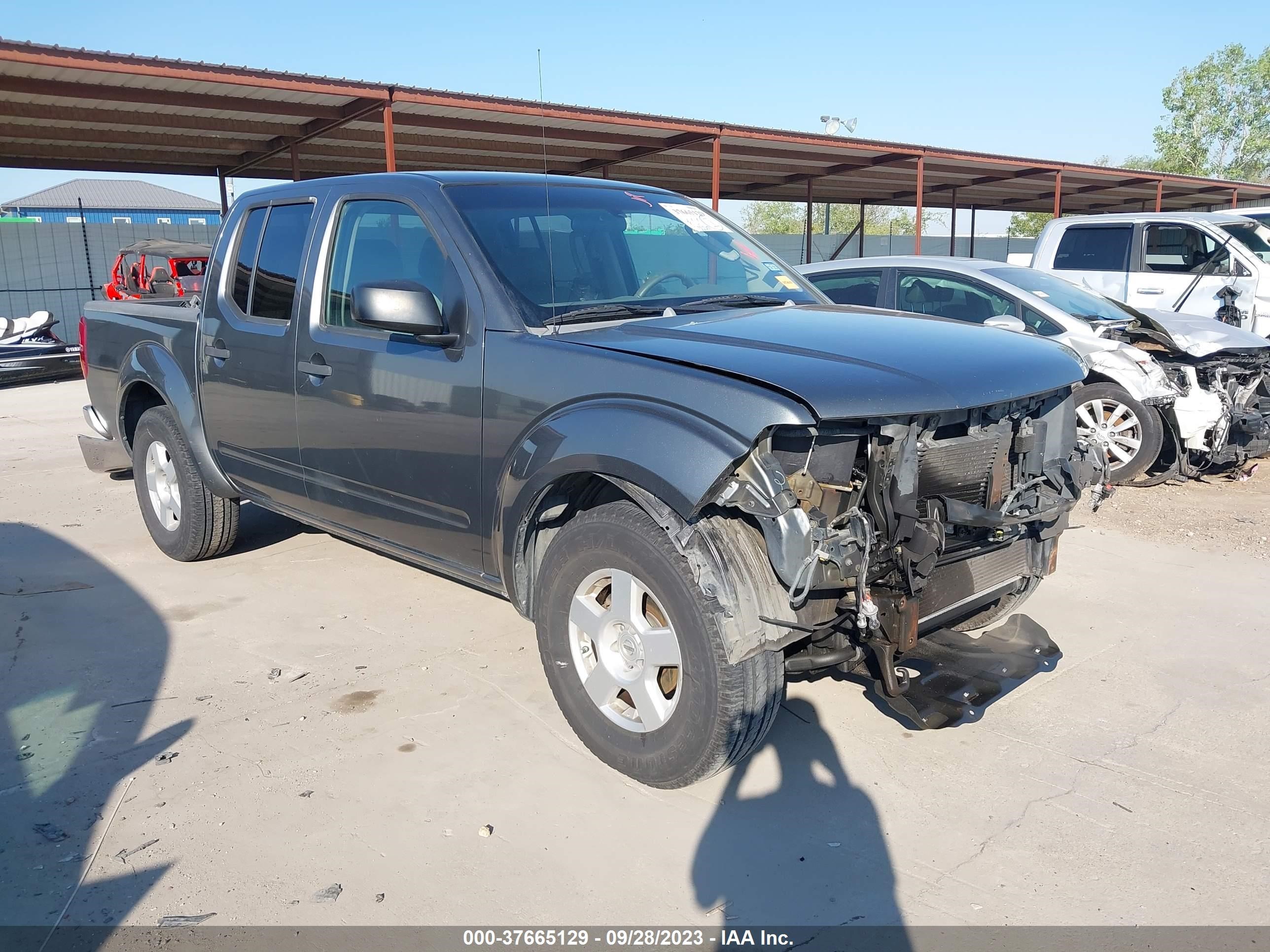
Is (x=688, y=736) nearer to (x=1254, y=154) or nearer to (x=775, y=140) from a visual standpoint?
(x=775, y=140)

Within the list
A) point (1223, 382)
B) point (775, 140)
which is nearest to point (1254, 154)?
point (775, 140)

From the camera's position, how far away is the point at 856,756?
3.39 meters

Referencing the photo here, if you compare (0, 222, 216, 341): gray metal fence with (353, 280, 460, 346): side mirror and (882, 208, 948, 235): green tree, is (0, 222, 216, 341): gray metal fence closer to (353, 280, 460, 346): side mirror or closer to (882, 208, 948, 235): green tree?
(353, 280, 460, 346): side mirror

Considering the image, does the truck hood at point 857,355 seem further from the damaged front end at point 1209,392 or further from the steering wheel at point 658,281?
the damaged front end at point 1209,392


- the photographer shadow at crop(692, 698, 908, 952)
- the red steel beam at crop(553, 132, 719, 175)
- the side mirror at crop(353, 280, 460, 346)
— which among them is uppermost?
the red steel beam at crop(553, 132, 719, 175)

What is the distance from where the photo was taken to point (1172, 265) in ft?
34.6

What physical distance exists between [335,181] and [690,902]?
328 centimetres

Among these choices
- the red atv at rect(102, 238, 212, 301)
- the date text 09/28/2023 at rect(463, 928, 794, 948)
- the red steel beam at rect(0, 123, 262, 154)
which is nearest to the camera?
the date text 09/28/2023 at rect(463, 928, 794, 948)

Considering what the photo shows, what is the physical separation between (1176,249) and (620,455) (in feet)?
32.5

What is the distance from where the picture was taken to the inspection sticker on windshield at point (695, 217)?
4328 mm

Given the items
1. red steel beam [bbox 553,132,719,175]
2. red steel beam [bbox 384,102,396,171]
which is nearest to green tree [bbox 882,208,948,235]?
red steel beam [bbox 553,132,719,175]

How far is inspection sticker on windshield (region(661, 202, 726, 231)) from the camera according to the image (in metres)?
4.33

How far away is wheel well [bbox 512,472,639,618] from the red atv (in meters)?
13.5

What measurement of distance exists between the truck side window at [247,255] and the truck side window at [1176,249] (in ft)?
30.3
